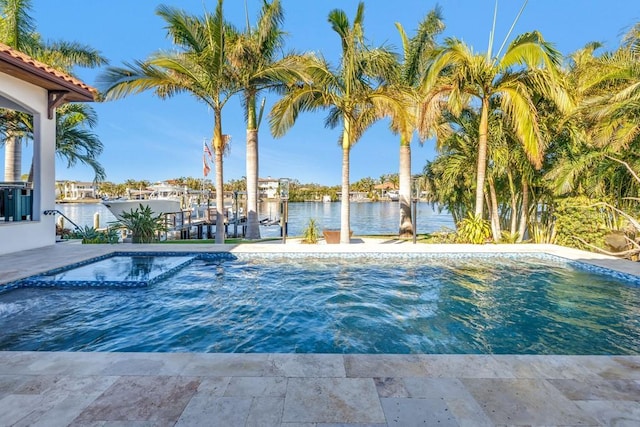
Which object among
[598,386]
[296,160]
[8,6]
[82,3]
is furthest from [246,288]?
[296,160]

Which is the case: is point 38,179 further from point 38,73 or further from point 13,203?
point 38,73

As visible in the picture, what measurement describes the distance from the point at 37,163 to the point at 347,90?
27.8ft

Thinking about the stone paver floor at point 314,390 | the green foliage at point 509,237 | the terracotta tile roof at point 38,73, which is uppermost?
the terracotta tile roof at point 38,73

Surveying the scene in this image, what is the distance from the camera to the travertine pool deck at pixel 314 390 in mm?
2186

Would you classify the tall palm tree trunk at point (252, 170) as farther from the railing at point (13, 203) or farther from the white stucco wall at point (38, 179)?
the railing at point (13, 203)

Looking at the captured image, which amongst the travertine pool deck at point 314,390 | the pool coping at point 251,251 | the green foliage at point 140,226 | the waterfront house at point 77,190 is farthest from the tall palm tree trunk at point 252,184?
the waterfront house at point 77,190

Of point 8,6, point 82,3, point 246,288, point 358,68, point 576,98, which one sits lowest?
point 246,288

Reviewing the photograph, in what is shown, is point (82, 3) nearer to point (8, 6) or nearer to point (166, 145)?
point (8, 6)

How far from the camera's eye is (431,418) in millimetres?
2182

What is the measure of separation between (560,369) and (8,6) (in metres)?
16.6

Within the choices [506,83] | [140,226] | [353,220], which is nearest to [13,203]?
[140,226]

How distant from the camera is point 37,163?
8641 millimetres

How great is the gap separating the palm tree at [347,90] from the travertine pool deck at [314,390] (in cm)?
805

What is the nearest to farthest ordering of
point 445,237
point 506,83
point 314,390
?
1. point 314,390
2. point 506,83
3. point 445,237
